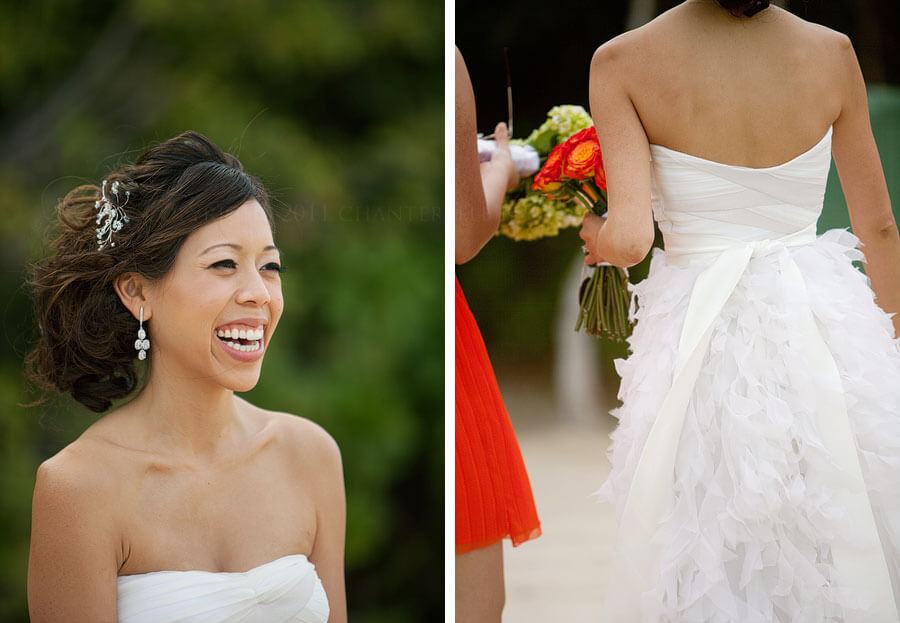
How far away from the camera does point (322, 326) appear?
371cm

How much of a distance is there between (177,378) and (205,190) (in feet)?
1.17

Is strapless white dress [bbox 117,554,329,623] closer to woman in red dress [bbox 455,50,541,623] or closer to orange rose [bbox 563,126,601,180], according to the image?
woman in red dress [bbox 455,50,541,623]

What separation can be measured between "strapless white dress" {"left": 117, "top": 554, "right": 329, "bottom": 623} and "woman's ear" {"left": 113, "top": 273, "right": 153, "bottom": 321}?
0.48m

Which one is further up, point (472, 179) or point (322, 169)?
point (322, 169)

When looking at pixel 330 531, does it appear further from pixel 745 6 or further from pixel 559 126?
pixel 745 6

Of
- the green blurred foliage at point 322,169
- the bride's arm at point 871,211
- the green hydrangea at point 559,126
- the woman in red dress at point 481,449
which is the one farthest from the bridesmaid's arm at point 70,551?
the green blurred foliage at point 322,169

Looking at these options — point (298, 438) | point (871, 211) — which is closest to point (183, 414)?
point (298, 438)

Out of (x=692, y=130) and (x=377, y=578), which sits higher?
(x=692, y=130)

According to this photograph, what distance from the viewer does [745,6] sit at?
1.77 metres

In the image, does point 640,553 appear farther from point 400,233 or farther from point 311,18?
point 311,18

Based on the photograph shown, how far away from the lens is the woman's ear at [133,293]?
5.93 feet

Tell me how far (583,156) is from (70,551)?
1.27 meters

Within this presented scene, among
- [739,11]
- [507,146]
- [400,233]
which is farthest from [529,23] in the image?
[400,233]

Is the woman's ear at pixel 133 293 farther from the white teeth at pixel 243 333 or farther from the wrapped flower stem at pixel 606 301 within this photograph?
the wrapped flower stem at pixel 606 301
